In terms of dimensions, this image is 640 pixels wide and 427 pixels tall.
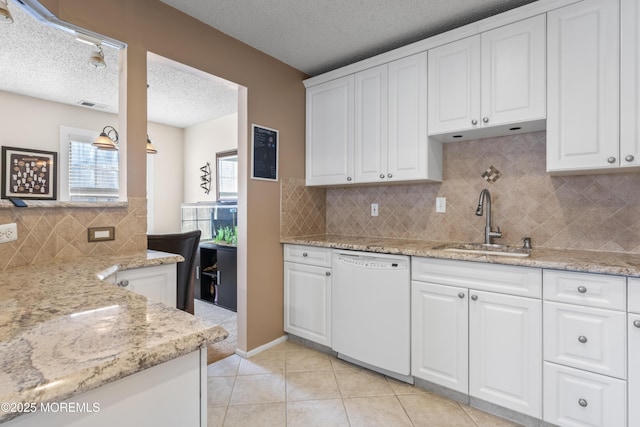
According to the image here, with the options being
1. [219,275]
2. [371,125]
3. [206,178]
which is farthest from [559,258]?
[206,178]

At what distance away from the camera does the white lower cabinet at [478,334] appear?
1.70m

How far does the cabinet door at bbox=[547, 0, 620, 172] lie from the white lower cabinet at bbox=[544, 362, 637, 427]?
3.53 feet

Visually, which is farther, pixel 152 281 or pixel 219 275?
pixel 219 275

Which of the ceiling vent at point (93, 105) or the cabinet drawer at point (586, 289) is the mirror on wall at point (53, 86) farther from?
the cabinet drawer at point (586, 289)

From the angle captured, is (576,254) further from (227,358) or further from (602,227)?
(227,358)

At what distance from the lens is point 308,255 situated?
8.82 feet

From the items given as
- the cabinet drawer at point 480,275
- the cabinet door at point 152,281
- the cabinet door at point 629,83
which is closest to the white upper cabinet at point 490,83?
the cabinet door at point 629,83

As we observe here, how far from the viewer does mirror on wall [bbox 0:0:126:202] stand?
2.48 metres

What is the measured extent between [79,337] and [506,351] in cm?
195

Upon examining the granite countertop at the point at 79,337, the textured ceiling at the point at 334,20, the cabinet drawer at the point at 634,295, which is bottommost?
the cabinet drawer at the point at 634,295

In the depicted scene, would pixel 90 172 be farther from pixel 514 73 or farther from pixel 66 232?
pixel 514 73

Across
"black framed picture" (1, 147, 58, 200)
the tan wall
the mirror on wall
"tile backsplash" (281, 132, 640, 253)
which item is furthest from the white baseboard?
"black framed picture" (1, 147, 58, 200)

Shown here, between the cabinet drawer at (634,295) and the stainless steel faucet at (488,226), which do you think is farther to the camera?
the stainless steel faucet at (488,226)

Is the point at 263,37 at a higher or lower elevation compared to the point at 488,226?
higher
